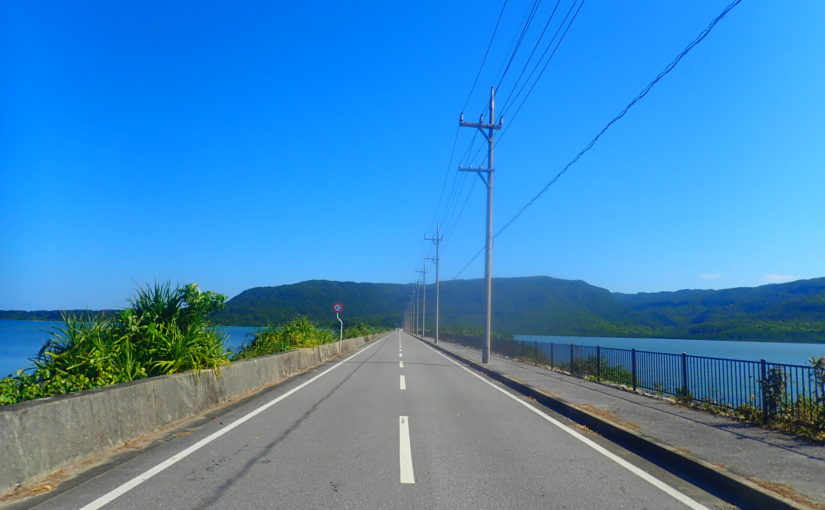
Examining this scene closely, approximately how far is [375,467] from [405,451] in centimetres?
95

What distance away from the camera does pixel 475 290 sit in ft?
520

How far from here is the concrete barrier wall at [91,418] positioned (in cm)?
529

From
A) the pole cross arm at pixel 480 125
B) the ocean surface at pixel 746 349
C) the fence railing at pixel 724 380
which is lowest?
the ocean surface at pixel 746 349

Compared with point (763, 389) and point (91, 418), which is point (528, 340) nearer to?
Result: point (763, 389)

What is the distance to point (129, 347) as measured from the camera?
9742 millimetres

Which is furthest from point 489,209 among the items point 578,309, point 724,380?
point 578,309

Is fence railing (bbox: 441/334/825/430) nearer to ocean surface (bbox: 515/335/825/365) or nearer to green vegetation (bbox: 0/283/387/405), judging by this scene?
ocean surface (bbox: 515/335/825/365)

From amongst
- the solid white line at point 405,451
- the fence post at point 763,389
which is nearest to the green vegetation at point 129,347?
the solid white line at point 405,451

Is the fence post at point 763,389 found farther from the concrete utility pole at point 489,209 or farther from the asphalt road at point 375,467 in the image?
the concrete utility pole at point 489,209

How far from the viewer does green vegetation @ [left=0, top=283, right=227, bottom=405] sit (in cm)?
773

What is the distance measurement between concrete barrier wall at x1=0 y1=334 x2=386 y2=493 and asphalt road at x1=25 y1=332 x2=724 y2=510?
19.7 inches

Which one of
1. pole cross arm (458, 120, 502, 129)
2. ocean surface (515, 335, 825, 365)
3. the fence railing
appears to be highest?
pole cross arm (458, 120, 502, 129)

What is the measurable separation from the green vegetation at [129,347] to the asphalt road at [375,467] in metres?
1.49

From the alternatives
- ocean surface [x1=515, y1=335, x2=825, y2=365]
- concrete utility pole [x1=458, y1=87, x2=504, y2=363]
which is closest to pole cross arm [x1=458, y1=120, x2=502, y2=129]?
concrete utility pole [x1=458, y1=87, x2=504, y2=363]
